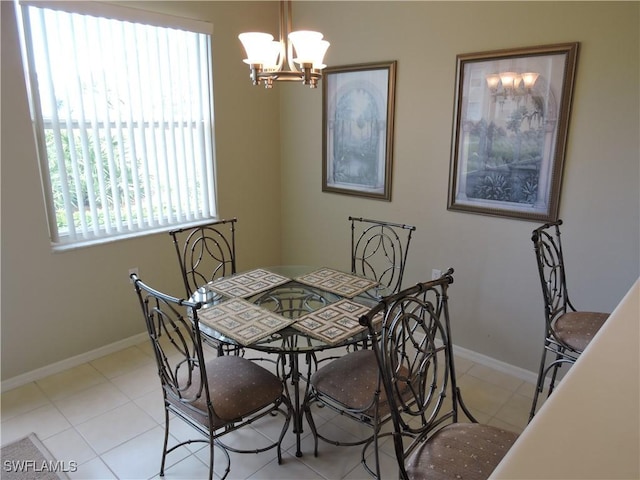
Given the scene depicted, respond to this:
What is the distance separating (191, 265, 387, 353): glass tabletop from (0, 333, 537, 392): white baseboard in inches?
43.3

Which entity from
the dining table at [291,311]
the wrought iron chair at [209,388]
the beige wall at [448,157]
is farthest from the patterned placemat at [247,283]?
the beige wall at [448,157]

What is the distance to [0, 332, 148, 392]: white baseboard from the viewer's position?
2.64m

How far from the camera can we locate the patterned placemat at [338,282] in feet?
7.50

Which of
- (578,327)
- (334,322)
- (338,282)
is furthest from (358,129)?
(578,327)

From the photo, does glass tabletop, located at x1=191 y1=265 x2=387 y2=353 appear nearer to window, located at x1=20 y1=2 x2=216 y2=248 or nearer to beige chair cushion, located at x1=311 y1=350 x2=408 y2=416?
beige chair cushion, located at x1=311 y1=350 x2=408 y2=416

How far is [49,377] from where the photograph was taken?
276 centimetres

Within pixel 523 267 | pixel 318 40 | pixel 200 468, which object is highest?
pixel 318 40

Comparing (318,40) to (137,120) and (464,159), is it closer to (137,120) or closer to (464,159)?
(464,159)

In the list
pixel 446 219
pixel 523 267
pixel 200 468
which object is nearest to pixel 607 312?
pixel 523 267

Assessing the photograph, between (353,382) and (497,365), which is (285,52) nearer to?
(353,382)

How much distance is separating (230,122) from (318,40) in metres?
1.86

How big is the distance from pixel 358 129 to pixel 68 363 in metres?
2.55

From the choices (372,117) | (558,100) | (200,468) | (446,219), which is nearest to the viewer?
(200,468)

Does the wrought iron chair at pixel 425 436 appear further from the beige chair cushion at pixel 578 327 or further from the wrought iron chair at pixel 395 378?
the beige chair cushion at pixel 578 327
